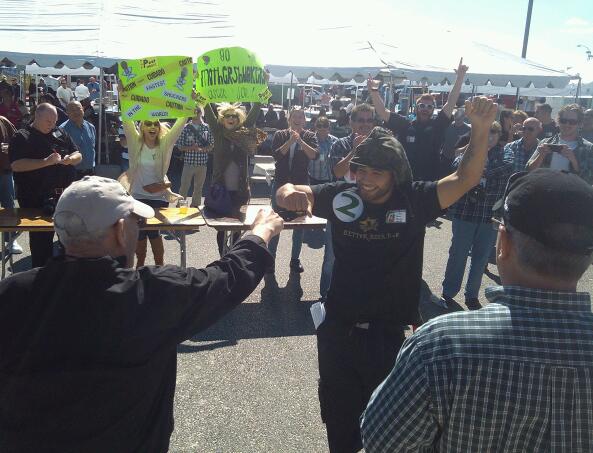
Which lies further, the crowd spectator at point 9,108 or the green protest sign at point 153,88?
the crowd spectator at point 9,108

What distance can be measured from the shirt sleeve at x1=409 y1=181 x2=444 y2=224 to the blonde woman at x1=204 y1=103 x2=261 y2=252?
2.72 metres

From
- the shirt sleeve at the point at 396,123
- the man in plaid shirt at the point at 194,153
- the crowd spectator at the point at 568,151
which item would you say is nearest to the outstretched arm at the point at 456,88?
the shirt sleeve at the point at 396,123

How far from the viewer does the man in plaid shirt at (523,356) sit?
3.69 feet

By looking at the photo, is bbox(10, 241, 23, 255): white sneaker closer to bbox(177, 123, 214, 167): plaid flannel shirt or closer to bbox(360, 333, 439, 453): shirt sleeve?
bbox(177, 123, 214, 167): plaid flannel shirt

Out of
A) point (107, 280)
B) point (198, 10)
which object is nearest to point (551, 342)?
point (107, 280)

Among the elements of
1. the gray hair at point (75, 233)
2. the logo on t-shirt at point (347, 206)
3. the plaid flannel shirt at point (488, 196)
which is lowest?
the plaid flannel shirt at point (488, 196)

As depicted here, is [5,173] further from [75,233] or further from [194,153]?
[75,233]

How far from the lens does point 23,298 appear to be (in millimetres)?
1466

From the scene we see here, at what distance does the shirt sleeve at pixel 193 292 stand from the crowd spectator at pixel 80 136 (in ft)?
20.2

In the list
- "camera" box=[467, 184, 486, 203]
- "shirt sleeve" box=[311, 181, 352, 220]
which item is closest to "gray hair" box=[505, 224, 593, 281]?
"shirt sleeve" box=[311, 181, 352, 220]

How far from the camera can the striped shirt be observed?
1122mm

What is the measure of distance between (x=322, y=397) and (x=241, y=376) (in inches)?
59.1

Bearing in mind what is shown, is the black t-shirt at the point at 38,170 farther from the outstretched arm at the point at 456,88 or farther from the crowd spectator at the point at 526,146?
the crowd spectator at the point at 526,146

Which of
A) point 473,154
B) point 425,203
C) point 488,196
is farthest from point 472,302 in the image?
point 473,154
